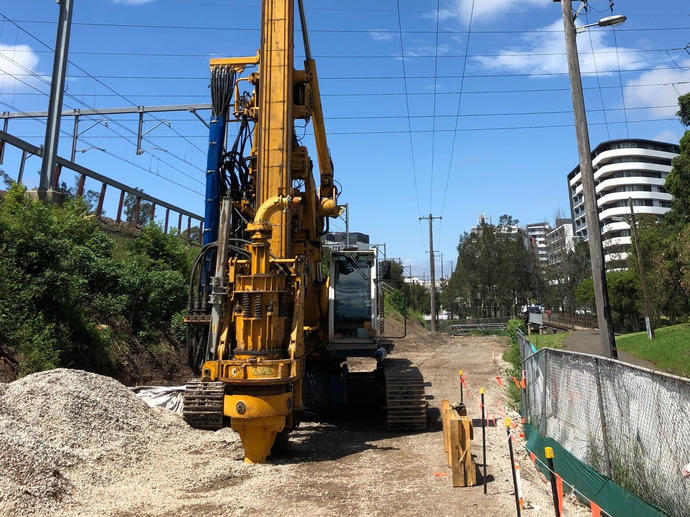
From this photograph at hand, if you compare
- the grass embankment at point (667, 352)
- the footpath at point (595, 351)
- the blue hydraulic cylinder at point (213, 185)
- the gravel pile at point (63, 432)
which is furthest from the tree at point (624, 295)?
the gravel pile at point (63, 432)

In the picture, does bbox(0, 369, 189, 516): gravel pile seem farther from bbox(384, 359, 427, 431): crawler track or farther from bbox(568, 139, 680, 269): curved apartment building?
bbox(568, 139, 680, 269): curved apartment building

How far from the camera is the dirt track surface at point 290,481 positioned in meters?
5.43

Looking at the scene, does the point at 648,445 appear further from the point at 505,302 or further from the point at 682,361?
the point at 505,302

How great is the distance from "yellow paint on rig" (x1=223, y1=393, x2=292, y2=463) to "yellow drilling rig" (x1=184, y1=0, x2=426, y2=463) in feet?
0.05

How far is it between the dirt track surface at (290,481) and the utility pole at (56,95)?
29.1 feet

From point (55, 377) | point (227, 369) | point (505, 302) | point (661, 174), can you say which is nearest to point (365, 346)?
point (227, 369)

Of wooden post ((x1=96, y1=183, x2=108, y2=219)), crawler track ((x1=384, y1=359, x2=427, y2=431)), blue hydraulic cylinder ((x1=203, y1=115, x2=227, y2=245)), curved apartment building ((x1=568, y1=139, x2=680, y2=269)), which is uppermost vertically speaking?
curved apartment building ((x1=568, y1=139, x2=680, y2=269))

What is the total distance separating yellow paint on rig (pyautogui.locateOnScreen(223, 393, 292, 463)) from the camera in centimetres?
660

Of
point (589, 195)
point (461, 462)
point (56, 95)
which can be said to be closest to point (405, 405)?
point (461, 462)

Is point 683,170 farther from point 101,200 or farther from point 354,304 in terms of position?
point 101,200

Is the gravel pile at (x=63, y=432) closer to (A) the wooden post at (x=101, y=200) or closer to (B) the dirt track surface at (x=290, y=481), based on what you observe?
(B) the dirt track surface at (x=290, y=481)

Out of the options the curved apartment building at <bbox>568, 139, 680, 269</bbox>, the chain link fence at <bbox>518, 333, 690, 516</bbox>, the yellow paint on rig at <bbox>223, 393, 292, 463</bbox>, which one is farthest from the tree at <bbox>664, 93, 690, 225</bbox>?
the curved apartment building at <bbox>568, 139, 680, 269</bbox>

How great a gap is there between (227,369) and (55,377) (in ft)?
11.4

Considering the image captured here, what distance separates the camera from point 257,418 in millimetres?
6613
